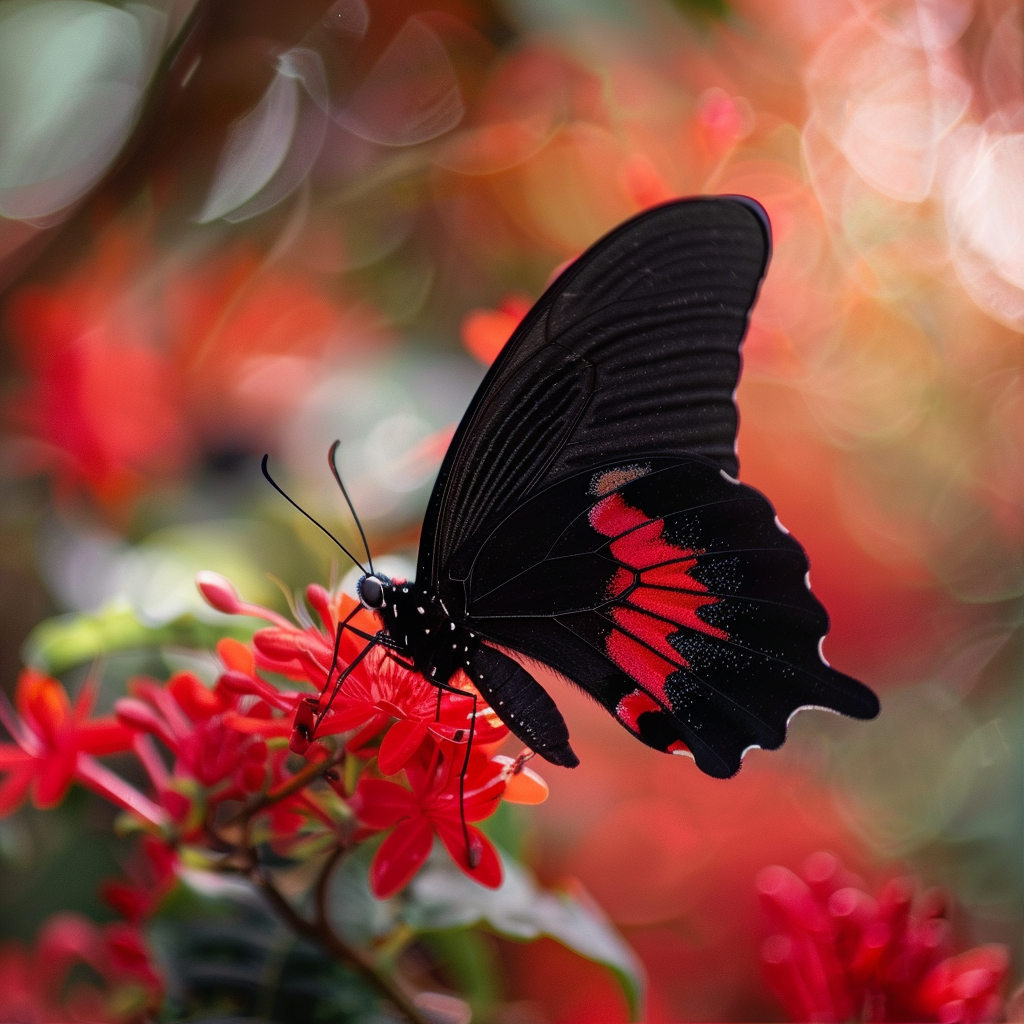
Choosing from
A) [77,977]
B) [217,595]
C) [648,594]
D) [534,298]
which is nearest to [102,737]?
[217,595]

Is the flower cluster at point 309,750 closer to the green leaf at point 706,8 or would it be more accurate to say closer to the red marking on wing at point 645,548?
the red marking on wing at point 645,548

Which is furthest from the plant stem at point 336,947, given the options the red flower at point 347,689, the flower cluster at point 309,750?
the red flower at point 347,689

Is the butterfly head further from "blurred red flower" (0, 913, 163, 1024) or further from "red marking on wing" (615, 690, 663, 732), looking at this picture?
"blurred red flower" (0, 913, 163, 1024)

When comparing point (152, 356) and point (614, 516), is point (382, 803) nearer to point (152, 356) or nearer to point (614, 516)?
point (614, 516)

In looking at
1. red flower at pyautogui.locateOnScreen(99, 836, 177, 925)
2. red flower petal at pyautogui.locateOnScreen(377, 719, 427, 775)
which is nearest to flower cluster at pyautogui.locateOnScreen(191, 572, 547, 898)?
red flower petal at pyautogui.locateOnScreen(377, 719, 427, 775)

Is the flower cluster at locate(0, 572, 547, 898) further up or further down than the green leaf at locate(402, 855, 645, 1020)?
further up

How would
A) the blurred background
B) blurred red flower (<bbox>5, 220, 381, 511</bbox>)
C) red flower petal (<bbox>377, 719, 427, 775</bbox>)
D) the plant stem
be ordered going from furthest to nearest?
blurred red flower (<bbox>5, 220, 381, 511</bbox>) → the blurred background → the plant stem → red flower petal (<bbox>377, 719, 427, 775</bbox>)
